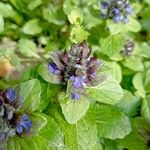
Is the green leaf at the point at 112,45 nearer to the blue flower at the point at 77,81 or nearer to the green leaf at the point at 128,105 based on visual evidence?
the green leaf at the point at 128,105

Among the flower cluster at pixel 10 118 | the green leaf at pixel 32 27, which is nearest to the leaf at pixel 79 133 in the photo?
the flower cluster at pixel 10 118

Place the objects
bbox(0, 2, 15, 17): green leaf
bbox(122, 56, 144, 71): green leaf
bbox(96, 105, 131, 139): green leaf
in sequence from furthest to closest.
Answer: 1. bbox(0, 2, 15, 17): green leaf
2. bbox(122, 56, 144, 71): green leaf
3. bbox(96, 105, 131, 139): green leaf

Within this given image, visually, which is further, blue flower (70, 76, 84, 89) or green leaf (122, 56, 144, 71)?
green leaf (122, 56, 144, 71)

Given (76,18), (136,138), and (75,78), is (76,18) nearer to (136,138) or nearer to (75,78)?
(75,78)

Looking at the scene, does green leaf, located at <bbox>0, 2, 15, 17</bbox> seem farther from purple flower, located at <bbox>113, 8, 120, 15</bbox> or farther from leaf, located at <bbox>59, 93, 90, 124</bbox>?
leaf, located at <bbox>59, 93, 90, 124</bbox>

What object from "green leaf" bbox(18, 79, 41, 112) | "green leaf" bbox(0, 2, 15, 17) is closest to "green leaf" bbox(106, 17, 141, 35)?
"green leaf" bbox(0, 2, 15, 17)

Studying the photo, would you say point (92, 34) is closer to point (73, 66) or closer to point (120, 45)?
point (120, 45)
